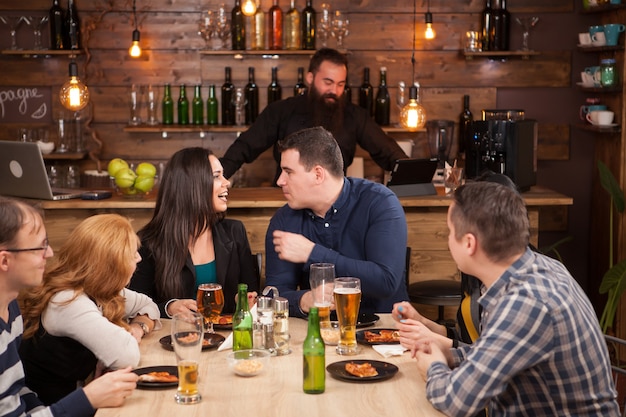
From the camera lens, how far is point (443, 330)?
280cm

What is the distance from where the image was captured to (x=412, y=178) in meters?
4.86

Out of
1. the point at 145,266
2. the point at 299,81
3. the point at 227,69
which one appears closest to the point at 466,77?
the point at 299,81

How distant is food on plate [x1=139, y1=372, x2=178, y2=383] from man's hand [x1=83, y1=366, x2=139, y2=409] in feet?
0.40

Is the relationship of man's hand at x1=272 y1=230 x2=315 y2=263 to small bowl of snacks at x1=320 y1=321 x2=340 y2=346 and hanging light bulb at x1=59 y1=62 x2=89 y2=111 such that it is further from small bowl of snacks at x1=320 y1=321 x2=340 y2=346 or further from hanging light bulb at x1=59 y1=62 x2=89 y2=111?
hanging light bulb at x1=59 y1=62 x2=89 y2=111

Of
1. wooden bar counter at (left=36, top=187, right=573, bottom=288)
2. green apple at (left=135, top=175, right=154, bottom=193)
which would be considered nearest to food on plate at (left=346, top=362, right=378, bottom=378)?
wooden bar counter at (left=36, top=187, right=573, bottom=288)

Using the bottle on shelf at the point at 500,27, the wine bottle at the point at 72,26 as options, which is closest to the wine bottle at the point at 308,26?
the bottle on shelf at the point at 500,27

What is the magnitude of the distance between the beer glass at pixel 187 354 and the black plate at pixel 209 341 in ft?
1.31

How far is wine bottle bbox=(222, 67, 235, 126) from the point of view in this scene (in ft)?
20.3

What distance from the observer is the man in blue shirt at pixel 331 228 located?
3.22m

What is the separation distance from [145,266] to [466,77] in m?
3.60

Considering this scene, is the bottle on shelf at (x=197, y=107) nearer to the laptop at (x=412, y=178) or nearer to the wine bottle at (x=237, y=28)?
the wine bottle at (x=237, y=28)

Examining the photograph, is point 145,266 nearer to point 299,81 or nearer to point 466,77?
point 299,81

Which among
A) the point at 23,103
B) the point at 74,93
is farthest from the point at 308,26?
the point at 23,103

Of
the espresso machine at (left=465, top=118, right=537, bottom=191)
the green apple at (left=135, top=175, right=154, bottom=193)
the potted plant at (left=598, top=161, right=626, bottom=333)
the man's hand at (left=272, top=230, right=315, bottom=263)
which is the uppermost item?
the espresso machine at (left=465, top=118, right=537, bottom=191)
